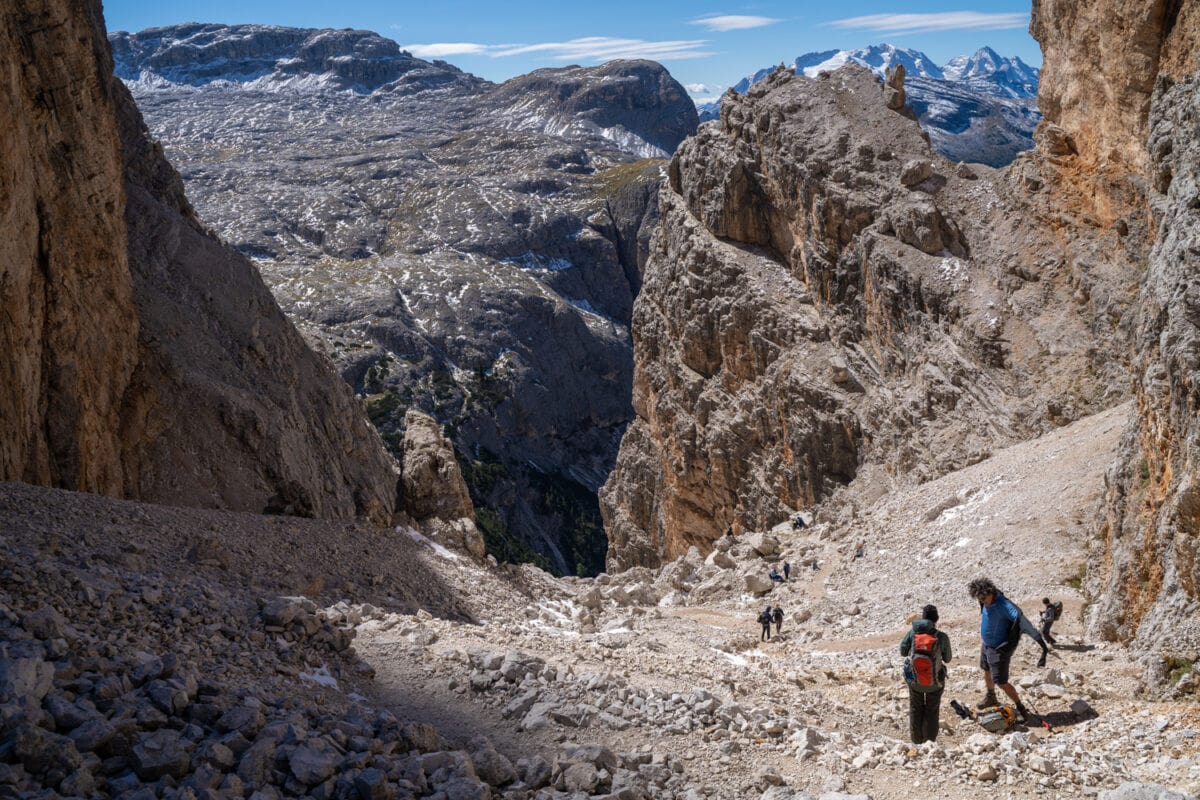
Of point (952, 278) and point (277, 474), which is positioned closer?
point (277, 474)

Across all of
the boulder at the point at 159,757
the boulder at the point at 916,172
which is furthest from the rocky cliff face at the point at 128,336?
the boulder at the point at 916,172

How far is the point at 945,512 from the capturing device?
85.5 ft

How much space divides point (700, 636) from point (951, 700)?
9.29 metres

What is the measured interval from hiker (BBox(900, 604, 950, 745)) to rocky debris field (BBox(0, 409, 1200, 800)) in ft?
0.96

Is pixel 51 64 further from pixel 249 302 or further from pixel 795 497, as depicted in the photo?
pixel 795 497

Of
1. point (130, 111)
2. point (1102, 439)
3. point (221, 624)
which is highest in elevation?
point (130, 111)

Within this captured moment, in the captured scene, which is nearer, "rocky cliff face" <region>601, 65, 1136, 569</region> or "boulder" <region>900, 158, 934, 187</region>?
"rocky cliff face" <region>601, 65, 1136, 569</region>

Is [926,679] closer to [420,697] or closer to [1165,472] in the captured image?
[1165,472]

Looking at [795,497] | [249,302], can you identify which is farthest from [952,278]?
[249,302]

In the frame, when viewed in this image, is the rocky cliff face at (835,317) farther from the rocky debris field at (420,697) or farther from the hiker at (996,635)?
the hiker at (996,635)

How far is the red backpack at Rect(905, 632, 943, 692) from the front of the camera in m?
10.5

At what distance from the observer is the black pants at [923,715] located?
1058 cm

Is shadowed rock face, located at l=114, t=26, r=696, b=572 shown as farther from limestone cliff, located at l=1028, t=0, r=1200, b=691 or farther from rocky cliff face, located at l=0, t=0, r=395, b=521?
limestone cliff, located at l=1028, t=0, r=1200, b=691

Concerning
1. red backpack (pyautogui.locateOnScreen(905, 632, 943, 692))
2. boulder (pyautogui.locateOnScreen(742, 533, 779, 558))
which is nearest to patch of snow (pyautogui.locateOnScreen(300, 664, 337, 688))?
red backpack (pyautogui.locateOnScreen(905, 632, 943, 692))
